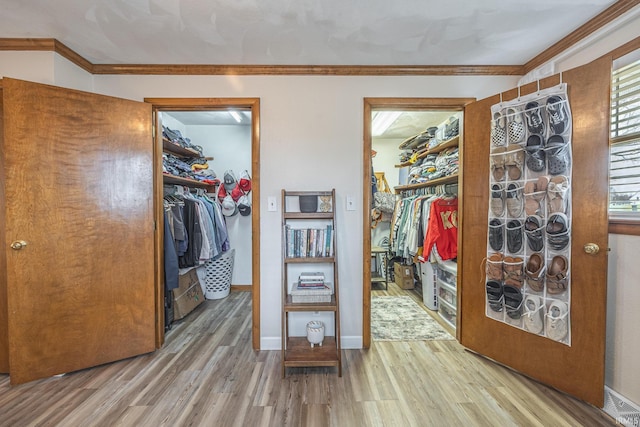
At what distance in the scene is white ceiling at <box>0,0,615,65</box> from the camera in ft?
5.08

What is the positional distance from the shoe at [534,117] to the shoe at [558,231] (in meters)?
0.56

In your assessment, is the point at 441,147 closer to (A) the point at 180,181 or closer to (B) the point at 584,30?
(B) the point at 584,30

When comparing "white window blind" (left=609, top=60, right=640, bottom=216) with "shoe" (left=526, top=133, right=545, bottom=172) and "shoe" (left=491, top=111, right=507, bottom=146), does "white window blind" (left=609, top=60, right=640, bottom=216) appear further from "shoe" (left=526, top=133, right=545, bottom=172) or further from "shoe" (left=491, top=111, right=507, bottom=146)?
"shoe" (left=491, top=111, right=507, bottom=146)

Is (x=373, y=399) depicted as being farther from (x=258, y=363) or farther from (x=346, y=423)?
(x=258, y=363)

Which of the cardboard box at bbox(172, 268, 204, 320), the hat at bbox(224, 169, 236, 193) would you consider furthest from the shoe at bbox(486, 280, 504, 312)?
the hat at bbox(224, 169, 236, 193)

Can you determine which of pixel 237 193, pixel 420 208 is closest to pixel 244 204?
pixel 237 193

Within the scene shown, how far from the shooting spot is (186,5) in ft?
5.06

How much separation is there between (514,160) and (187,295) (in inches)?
132

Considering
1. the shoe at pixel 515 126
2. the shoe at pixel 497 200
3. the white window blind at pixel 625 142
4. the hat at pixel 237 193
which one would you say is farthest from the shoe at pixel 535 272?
the hat at pixel 237 193

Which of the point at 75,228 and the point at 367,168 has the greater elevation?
the point at 367,168

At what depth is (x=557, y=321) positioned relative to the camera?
168cm

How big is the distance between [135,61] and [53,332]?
210cm

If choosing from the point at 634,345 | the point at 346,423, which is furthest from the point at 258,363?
the point at 634,345

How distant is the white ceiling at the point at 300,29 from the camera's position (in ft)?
5.08
